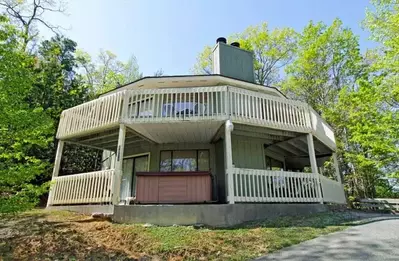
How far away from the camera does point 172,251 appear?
486cm

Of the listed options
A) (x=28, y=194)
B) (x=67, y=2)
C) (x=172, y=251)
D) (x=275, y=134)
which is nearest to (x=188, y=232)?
(x=172, y=251)

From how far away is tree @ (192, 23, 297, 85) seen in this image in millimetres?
23031

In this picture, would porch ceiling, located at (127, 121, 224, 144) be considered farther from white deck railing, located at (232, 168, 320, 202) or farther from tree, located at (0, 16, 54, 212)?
tree, located at (0, 16, 54, 212)

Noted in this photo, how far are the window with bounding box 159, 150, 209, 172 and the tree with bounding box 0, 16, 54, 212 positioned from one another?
16.5ft

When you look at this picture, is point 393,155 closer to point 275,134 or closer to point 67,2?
point 275,134

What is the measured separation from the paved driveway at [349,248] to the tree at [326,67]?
15.1 meters

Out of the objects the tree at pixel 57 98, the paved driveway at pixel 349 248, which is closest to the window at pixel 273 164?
the paved driveway at pixel 349 248

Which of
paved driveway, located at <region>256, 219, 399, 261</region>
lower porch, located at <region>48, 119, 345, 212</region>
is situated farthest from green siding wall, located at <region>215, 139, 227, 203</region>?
paved driveway, located at <region>256, 219, 399, 261</region>

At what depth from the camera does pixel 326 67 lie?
19.8 m

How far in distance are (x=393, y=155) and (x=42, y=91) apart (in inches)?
797

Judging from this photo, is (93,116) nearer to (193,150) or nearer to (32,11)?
(193,150)

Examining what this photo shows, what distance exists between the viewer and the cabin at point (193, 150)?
730 centimetres

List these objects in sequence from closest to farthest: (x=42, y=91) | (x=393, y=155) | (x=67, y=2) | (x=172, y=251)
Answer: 1. (x=172, y=251)
2. (x=393, y=155)
3. (x=42, y=91)
4. (x=67, y=2)

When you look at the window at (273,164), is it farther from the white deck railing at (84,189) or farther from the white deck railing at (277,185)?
the white deck railing at (84,189)
